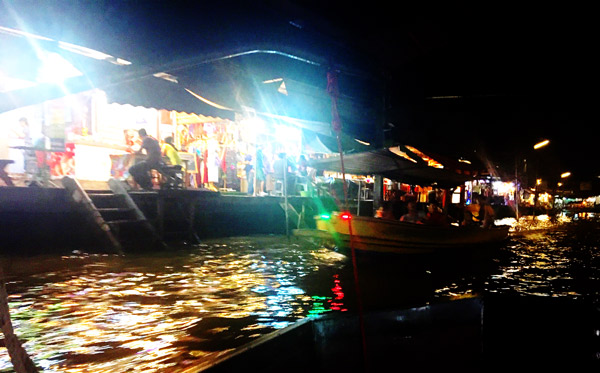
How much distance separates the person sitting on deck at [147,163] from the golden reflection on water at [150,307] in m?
2.87

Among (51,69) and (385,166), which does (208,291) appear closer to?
(385,166)

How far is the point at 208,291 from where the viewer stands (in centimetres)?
585

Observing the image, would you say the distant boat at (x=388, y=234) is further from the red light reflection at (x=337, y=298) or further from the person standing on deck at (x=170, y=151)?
the person standing on deck at (x=170, y=151)

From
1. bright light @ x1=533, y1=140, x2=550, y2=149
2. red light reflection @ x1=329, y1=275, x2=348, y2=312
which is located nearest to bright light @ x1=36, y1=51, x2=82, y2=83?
red light reflection @ x1=329, y1=275, x2=348, y2=312

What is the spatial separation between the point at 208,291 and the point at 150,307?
42.8 inches

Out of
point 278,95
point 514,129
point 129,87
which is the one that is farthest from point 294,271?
point 514,129

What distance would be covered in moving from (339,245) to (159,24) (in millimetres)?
6269

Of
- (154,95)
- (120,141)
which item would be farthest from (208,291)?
(120,141)

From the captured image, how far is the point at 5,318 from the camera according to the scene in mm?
1736

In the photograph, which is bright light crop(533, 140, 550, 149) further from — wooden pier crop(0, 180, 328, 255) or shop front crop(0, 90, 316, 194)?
wooden pier crop(0, 180, 328, 255)

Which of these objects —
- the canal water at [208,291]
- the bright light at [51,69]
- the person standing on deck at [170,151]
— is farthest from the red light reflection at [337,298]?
the person standing on deck at [170,151]

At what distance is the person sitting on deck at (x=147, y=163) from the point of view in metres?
9.74

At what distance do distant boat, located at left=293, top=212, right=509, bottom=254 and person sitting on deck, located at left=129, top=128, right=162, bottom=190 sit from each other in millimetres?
4928

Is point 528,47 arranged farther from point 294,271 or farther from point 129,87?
point 129,87
